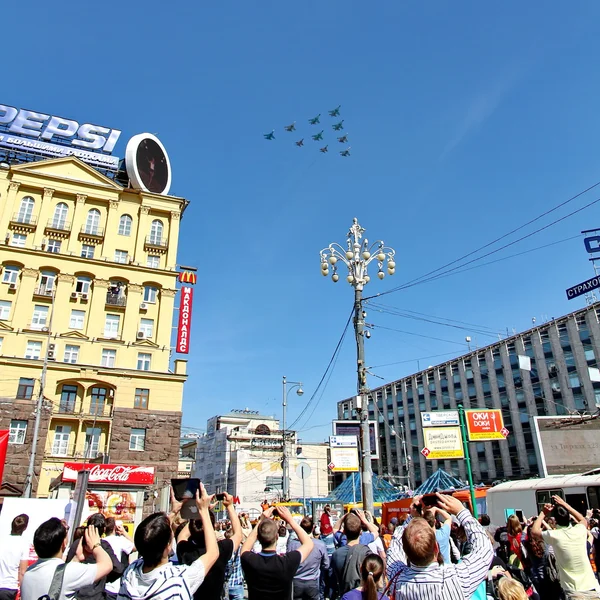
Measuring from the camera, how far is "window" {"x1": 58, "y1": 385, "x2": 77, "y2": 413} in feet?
98.7

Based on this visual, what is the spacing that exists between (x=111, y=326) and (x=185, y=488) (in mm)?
30878

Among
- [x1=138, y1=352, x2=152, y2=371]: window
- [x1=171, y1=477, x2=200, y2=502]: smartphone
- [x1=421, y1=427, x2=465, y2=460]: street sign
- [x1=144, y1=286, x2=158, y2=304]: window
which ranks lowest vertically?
[x1=171, y1=477, x2=200, y2=502]: smartphone

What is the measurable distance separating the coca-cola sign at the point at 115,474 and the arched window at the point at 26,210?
1782 cm

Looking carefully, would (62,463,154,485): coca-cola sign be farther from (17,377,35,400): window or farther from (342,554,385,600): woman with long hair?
(342,554,385,600): woman with long hair

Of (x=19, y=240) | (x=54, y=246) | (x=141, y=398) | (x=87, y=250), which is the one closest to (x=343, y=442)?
(x=141, y=398)

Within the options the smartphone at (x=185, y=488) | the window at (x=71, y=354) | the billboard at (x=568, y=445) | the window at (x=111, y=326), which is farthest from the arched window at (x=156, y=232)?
the smartphone at (x=185, y=488)

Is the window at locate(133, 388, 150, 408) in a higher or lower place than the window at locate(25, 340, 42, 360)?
lower

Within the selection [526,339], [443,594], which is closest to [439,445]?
[443,594]

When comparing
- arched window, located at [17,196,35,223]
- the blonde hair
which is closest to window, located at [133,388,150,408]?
arched window, located at [17,196,35,223]

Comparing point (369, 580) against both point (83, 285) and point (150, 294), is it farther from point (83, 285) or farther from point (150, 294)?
point (83, 285)

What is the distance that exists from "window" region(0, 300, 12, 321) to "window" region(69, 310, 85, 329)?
3.70 metres

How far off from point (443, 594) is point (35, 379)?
3191cm

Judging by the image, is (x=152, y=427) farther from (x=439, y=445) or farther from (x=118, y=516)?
(x=439, y=445)

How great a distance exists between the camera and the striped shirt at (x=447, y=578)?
10.3 feet
